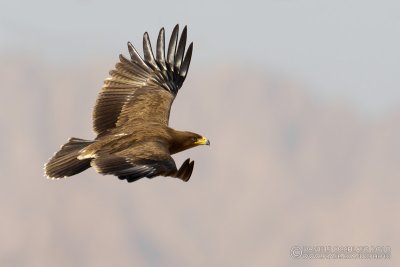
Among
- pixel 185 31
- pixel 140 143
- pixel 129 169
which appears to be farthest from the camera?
pixel 185 31

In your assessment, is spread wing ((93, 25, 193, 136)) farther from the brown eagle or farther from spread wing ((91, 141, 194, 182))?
spread wing ((91, 141, 194, 182))

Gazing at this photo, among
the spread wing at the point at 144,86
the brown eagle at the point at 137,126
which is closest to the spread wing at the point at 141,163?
the brown eagle at the point at 137,126

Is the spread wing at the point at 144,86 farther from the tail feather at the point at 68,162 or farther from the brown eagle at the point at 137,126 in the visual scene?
the tail feather at the point at 68,162

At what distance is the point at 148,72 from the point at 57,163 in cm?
450

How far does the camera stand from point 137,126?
813 inches

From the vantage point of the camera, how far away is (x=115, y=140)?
19.4 m

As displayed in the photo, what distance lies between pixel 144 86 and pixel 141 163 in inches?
219

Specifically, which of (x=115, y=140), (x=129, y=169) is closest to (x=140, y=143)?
(x=115, y=140)

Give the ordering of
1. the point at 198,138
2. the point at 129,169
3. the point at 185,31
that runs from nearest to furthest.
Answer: the point at 129,169
the point at 198,138
the point at 185,31

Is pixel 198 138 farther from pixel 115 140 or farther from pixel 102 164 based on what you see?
pixel 102 164

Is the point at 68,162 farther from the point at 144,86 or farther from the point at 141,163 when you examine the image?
the point at 144,86

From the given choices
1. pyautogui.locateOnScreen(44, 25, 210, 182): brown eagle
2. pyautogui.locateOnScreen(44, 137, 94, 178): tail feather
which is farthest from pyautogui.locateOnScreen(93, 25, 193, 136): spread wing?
pyautogui.locateOnScreen(44, 137, 94, 178): tail feather

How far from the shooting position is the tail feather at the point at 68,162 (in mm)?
18984

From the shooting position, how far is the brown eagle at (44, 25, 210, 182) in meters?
17.9
